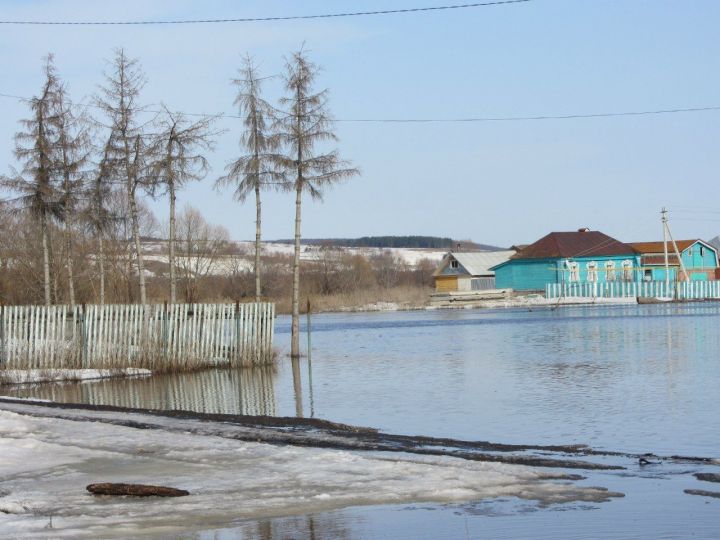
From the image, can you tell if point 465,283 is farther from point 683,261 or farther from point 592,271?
point 683,261

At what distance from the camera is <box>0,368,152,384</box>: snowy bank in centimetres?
2608

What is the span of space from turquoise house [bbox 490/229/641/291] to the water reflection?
69958 millimetres

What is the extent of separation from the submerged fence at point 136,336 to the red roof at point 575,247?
68.6 m

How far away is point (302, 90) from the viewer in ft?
99.8

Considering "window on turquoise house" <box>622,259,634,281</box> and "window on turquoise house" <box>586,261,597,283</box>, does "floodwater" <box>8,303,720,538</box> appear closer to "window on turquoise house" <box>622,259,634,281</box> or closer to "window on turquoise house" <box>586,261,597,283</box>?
"window on turquoise house" <box>586,261,597,283</box>

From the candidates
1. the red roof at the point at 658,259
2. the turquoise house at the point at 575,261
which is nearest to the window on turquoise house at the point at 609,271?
the turquoise house at the point at 575,261

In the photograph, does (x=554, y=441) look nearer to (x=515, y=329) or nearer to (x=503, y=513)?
(x=503, y=513)

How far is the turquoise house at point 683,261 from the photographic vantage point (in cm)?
9888

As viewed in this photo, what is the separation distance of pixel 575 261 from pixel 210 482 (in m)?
87.2

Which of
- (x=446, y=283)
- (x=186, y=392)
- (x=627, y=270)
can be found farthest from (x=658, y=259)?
(x=186, y=392)

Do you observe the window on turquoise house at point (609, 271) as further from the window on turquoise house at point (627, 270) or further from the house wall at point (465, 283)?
the house wall at point (465, 283)

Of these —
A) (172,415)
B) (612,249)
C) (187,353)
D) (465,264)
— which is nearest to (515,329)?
(187,353)

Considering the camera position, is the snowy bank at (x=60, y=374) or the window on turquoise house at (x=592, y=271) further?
the window on turquoise house at (x=592, y=271)

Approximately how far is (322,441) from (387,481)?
346 centimetres
